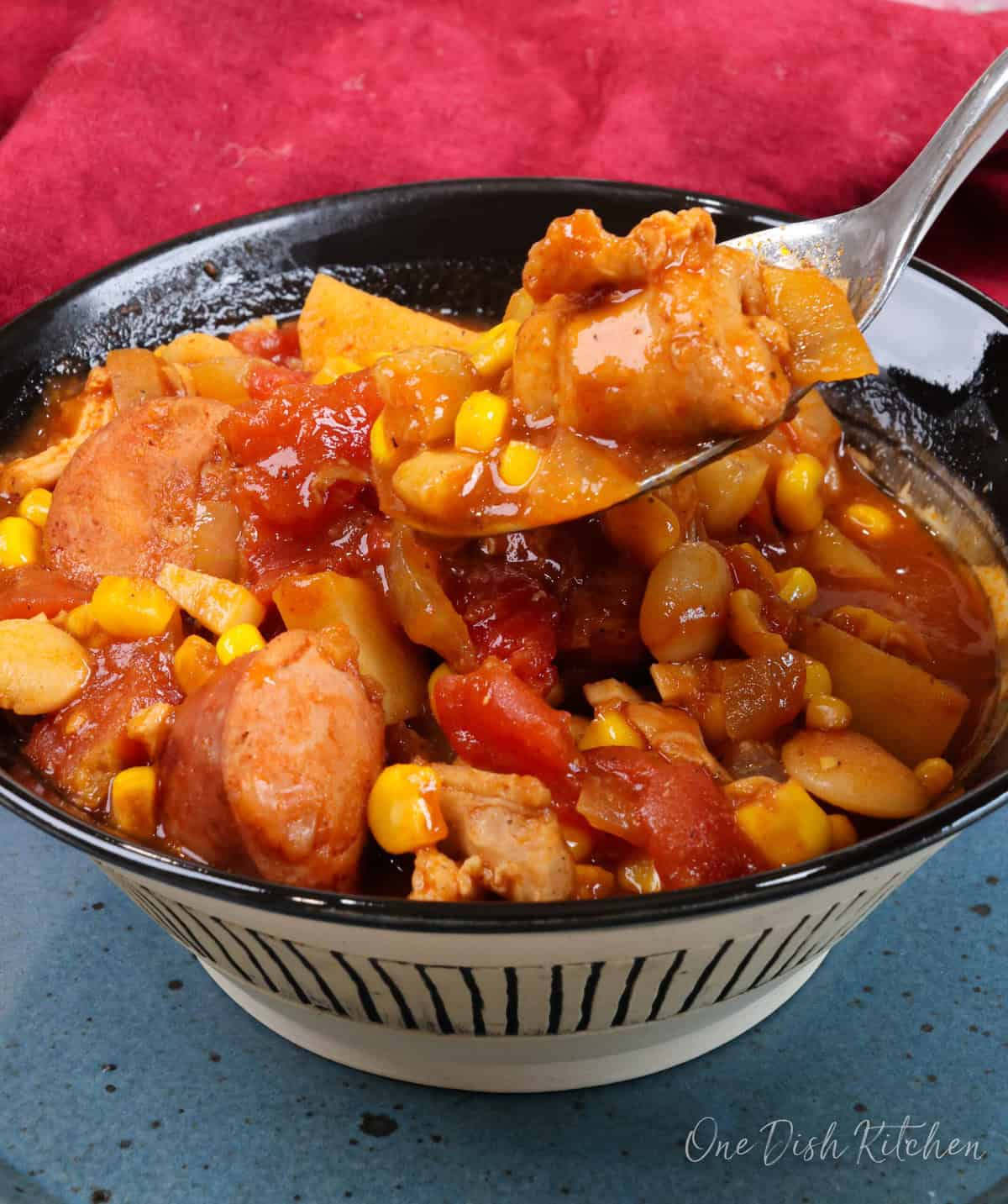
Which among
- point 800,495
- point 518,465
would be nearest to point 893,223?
point 800,495

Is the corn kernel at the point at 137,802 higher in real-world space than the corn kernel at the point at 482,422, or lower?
lower

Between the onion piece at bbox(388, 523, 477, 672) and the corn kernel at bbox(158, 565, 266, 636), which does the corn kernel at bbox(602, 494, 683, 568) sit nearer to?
the onion piece at bbox(388, 523, 477, 672)

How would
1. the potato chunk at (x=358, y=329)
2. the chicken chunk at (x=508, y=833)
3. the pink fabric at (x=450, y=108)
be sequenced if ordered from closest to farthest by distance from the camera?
1. the chicken chunk at (x=508, y=833)
2. the potato chunk at (x=358, y=329)
3. the pink fabric at (x=450, y=108)

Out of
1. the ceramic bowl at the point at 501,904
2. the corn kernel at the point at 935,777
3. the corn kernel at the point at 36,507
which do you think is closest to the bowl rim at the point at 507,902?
the ceramic bowl at the point at 501,904

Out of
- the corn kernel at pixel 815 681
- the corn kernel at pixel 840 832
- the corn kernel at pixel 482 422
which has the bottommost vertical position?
the corn kernel at pixel 840 832

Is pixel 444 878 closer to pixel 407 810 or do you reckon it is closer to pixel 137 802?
pixel 407 810

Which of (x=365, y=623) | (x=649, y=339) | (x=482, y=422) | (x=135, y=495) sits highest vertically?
(x=649, y=339)

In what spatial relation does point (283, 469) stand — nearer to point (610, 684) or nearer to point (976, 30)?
point (610, 684)

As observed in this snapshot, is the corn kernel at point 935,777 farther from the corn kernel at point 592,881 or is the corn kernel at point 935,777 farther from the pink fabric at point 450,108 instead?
the pink fabric at point 450,108
